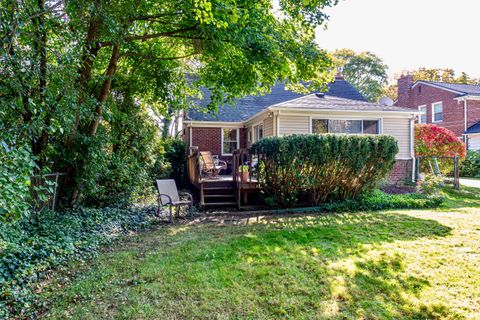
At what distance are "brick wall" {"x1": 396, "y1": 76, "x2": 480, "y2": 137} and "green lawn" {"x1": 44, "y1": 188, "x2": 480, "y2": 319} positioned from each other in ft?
63.2

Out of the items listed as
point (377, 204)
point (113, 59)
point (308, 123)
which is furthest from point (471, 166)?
point (113, 59)

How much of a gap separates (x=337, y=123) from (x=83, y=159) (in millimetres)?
9763

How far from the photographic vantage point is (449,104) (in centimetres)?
2197

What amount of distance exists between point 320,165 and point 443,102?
Result: 19.9m

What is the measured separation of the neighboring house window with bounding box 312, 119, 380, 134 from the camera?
12.5 m

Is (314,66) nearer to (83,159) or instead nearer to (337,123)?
(337,123)

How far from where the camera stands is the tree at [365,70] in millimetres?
33969

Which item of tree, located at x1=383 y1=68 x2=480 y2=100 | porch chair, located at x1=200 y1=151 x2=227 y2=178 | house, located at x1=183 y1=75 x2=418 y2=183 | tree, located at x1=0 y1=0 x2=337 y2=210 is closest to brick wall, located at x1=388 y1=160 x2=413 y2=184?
house, located at x1=183 y1=75 x2=418 y2=183

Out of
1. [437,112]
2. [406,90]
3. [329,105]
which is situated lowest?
[329,105]

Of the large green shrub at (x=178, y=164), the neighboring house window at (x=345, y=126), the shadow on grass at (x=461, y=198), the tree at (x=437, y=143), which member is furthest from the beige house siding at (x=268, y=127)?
the tree at (x=437, y=143)

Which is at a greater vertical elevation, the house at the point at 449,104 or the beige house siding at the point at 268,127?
the house at the point at 449,104

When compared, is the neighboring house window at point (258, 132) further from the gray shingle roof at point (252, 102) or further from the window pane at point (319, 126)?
the window pane at point (319, 126)

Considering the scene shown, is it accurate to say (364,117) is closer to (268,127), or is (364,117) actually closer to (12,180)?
(268,127)

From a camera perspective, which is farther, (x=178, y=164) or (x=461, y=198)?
(x=178, y=164)
